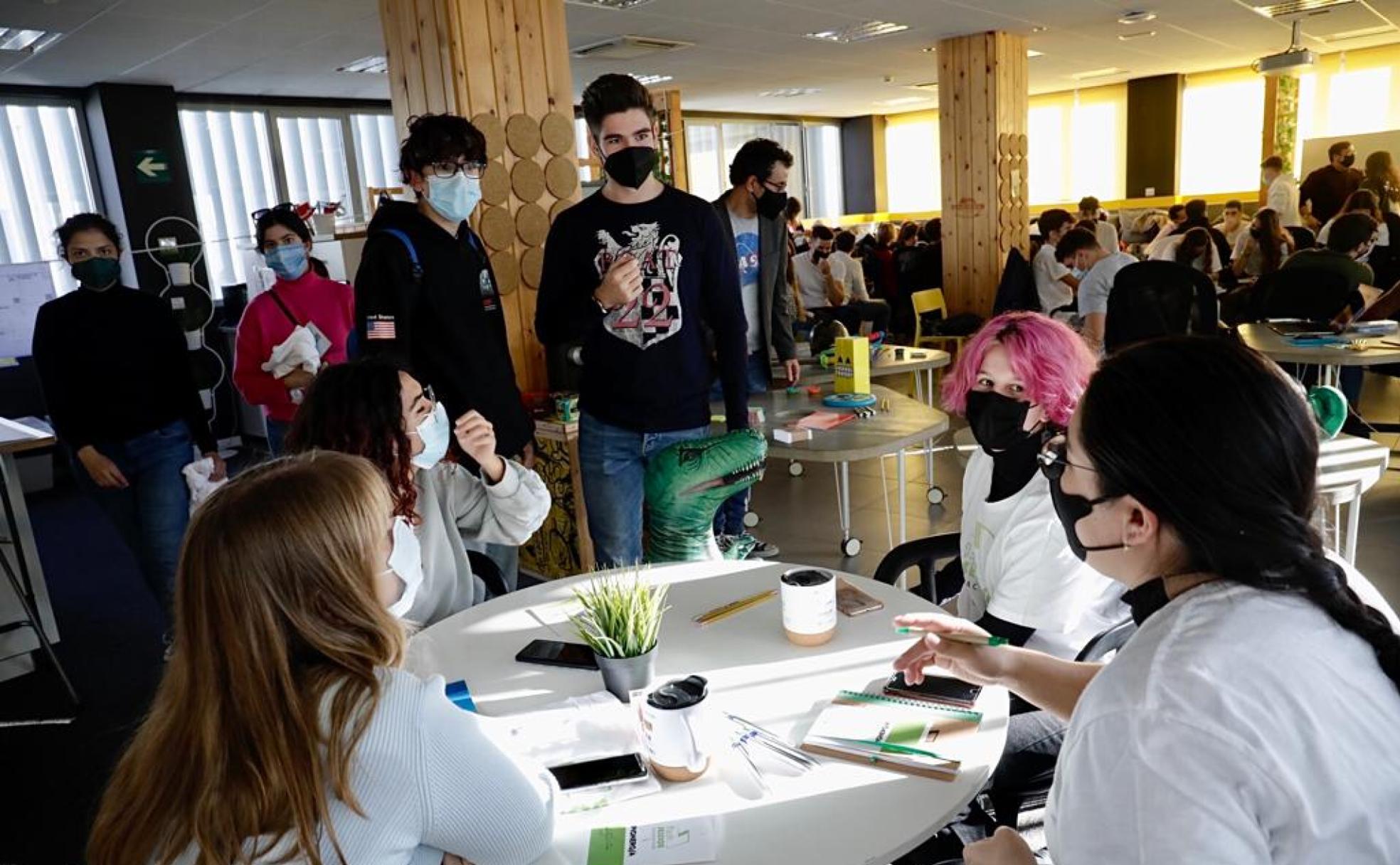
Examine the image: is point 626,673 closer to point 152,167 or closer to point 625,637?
point 625,637

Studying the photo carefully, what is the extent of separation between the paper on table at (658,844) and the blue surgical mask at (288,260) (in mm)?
2778

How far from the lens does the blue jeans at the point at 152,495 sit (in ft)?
10.2

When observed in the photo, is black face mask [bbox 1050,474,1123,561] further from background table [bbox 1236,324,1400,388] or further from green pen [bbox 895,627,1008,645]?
background table [bbox 1236,324,1400,388]

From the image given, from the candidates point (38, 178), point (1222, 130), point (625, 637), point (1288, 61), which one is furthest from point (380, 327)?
point (1222, 130)

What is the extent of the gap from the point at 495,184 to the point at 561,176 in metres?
0.33

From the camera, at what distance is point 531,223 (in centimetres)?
393

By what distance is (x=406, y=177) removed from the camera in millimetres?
2605

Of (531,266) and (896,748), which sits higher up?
(531,266)

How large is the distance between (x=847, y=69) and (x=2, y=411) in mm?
7791

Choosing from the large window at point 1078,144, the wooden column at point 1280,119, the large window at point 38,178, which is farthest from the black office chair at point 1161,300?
the large window at point 1078,144

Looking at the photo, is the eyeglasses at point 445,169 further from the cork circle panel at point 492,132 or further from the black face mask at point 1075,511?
the black face mask at point 1075,511

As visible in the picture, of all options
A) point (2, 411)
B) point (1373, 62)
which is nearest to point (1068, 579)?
point (2, 411)

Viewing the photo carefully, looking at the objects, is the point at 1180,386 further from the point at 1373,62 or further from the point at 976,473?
the point at 1373,62

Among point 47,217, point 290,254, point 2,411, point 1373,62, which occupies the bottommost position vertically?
point 2,411
